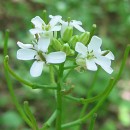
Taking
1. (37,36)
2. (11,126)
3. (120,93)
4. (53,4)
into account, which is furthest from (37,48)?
(120,93)

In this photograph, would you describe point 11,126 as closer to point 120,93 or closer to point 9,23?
point 120,93

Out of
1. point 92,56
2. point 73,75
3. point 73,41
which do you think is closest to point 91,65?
point 92,56

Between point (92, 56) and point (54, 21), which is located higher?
point (54, 21)

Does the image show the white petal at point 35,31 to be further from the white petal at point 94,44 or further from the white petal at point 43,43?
the white petal at point 94,44

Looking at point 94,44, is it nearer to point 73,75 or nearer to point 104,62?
point 104,62

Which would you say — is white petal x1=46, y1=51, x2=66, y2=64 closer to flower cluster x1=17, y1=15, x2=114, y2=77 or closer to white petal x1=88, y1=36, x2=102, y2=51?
flower cluster x1=17, y1=15, x2=114, y2=77

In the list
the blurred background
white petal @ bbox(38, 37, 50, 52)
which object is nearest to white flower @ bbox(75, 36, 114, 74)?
white petal @ bbox(38, 37, 50, 52)

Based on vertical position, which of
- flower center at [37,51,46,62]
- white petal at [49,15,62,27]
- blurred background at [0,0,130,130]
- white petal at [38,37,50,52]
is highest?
white petal at [49,15,62,27]
